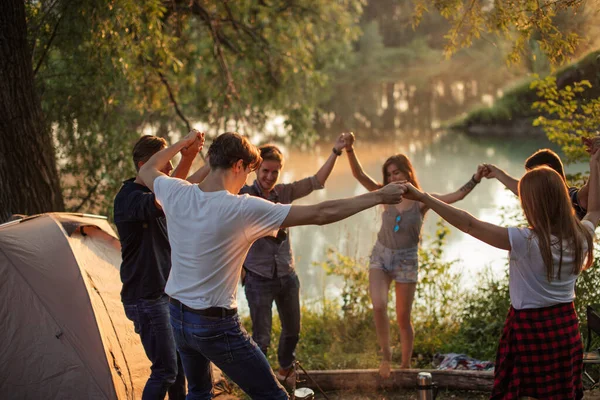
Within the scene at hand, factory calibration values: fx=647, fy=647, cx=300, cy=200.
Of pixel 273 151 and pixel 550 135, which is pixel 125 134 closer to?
pixel 273 151

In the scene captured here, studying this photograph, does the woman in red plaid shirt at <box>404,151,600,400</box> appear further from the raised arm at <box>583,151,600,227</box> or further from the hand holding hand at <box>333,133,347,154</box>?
the hand holding hand at <box>333,133,347,154</box>

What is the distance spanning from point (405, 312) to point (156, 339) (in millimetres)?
1929

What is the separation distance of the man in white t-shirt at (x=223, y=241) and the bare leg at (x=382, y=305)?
1.78m

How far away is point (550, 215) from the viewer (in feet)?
9.70

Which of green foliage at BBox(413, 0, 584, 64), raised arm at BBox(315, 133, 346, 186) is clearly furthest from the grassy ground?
green foliage at BBox(413, 0, 584, 64)

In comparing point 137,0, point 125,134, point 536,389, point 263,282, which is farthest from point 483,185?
point 536,389

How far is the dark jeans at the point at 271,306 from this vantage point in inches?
179

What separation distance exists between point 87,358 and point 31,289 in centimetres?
60

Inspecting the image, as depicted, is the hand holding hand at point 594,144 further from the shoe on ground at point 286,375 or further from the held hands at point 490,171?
the shoe on ground at point 286,375

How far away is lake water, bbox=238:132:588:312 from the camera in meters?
9.98

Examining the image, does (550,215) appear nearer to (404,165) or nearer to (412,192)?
(412,192)

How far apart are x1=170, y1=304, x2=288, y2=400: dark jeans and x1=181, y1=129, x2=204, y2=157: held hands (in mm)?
988

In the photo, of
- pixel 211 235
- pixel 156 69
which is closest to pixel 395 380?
pixel 211 235

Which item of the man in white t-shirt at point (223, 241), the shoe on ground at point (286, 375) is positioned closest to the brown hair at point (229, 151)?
the man in white t-shirt at point (223, 241)
